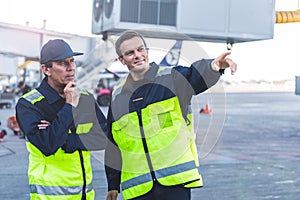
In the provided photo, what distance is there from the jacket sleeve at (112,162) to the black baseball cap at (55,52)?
481 millimetres

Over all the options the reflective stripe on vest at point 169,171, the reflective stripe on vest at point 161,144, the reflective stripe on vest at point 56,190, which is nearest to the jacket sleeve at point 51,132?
the reflective stripe on vest at point 56,190

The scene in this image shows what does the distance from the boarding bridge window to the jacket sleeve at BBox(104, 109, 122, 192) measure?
5.89 m

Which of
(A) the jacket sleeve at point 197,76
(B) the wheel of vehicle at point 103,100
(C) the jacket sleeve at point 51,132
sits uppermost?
(A) the jacket sleeve at point 197,76

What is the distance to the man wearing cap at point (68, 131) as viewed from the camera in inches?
114

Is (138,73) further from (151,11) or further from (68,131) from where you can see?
(151,11)

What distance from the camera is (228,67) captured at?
2725mm

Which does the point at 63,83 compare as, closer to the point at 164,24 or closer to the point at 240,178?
the point at 240,178

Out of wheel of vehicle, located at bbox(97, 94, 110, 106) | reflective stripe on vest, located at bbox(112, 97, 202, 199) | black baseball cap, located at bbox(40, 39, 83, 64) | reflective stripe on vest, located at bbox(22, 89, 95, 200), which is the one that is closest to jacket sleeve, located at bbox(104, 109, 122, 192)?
reflective stripe on vest, located at bbox(112, 97, 202, 199)

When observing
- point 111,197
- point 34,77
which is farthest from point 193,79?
point 34,77

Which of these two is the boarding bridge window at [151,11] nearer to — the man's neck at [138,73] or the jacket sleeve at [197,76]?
the man's neck at [138,73]

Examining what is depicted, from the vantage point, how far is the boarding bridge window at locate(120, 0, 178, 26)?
895cm

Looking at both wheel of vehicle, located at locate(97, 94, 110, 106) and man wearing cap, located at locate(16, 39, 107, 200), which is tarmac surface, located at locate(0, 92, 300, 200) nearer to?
man wearing cap, located at locate(16, 39, 107, 200)

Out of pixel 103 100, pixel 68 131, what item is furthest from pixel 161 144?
pixel 103 100

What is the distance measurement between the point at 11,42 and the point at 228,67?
21931 millimetres
